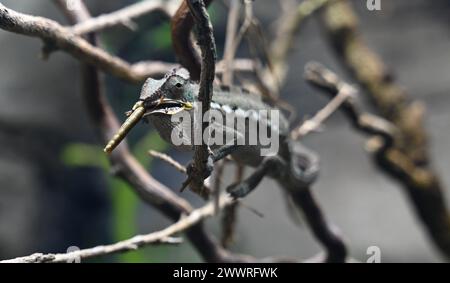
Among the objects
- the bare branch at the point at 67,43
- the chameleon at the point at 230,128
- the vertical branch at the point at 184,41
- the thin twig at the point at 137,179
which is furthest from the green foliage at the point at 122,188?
the vertical branch at the point at 184,41

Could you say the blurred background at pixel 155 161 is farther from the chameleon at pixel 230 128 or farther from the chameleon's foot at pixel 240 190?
the chameleon's foot at pixel 240 190

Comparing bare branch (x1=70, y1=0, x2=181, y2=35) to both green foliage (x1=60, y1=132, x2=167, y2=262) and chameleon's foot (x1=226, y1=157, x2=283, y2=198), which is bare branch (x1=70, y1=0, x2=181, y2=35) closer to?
chameleon's foot (x1=226, y1=157, x2=283, y2=198)

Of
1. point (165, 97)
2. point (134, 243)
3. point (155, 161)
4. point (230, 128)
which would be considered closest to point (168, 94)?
point (165, 97)

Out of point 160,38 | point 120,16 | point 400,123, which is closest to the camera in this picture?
point 120,16

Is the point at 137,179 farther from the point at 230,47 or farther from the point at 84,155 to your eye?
the point at 84,155

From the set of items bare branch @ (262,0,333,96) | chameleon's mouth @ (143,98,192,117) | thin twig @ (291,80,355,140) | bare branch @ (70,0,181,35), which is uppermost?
bare branch @ (262,0,333,96)

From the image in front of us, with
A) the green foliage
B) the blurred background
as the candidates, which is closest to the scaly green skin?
the blurred background

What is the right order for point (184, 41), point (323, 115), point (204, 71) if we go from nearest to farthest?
point (204, 71)
point (184, 41)
point (323, 115)

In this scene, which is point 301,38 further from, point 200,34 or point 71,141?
point 200,34
